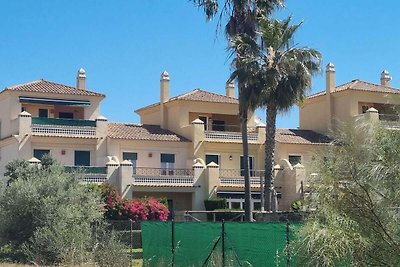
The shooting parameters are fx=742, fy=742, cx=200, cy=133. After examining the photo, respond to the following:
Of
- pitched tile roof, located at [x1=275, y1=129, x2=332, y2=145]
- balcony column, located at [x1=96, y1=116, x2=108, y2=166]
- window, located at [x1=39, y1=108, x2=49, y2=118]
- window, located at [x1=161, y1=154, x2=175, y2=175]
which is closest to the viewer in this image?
balcony column, located at [x1=96, y1=116, x2=108, y2=166]

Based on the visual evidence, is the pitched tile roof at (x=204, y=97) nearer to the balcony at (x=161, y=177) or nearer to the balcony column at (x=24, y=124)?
the balcony at (x=161, y=177)

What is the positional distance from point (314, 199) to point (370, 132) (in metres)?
1.35

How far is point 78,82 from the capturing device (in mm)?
56281

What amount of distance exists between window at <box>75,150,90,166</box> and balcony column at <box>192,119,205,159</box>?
26.0 ft

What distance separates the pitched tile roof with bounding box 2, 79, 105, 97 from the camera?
5119 cm

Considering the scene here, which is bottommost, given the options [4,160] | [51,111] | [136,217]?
[136,217]

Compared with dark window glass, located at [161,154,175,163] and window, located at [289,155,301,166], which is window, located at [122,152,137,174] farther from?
window, located at [289,155,301,166]

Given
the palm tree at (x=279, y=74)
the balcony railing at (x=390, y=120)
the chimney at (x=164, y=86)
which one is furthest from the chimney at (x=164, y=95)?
the balcony railing at (x=390, y=120)

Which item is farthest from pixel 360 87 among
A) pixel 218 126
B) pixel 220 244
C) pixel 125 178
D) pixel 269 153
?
pixel 220 244

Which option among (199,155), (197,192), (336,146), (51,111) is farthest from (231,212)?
(336,146)

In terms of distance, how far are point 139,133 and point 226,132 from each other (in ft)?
Answer: 21.4

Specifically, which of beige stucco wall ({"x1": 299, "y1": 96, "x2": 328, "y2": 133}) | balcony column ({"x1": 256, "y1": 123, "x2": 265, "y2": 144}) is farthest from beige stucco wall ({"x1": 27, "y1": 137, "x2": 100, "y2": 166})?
beige stucco wall ({"x1": 299, "y1": 96, "x2": 328, "y2": 133})

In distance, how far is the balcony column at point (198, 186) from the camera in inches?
2037

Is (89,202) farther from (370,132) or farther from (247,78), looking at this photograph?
(370,132)
